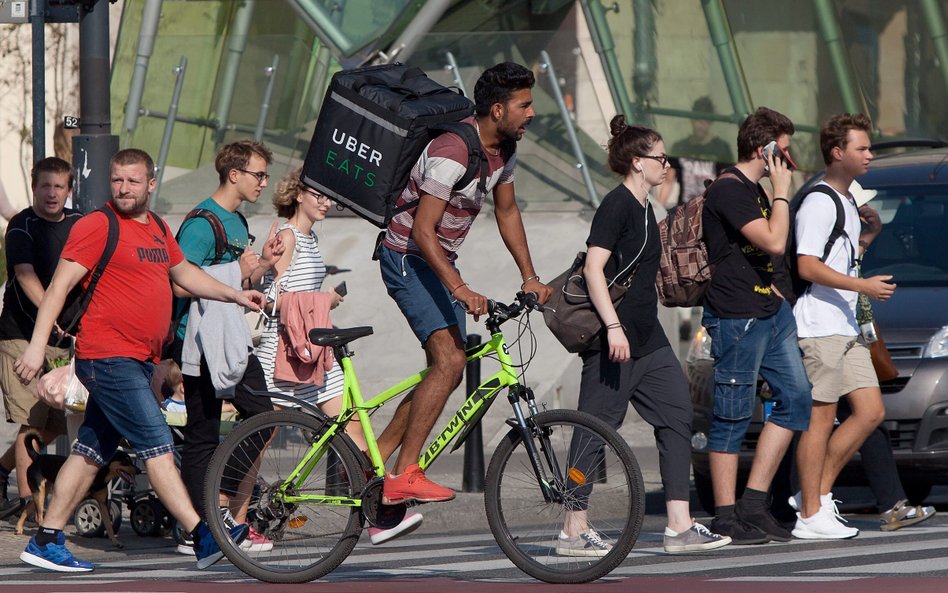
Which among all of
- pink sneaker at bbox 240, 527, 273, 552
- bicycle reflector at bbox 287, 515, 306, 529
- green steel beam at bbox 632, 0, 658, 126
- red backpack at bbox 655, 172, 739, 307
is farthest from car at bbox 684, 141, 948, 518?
green steel beam at bbox 632, 0, 658, 126

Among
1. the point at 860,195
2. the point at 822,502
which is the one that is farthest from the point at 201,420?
the point at 860,195

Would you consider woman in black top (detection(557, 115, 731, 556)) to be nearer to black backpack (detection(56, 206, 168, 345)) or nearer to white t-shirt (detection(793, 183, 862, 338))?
white t-shirt (detection(793, 183, 862, 338))

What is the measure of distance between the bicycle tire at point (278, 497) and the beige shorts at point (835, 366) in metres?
2.88

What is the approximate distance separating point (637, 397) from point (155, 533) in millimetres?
2881

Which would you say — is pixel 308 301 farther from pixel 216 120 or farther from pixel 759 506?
pixel 216 120

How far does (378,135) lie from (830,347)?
2.86 metres

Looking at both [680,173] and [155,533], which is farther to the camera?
[680,173]

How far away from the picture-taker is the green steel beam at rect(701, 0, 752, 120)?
19.3m

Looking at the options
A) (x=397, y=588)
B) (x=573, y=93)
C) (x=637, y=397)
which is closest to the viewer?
(x=397, y=588)

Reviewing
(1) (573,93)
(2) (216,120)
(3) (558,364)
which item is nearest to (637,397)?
(3) (558,364)

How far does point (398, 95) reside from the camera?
7.73 m

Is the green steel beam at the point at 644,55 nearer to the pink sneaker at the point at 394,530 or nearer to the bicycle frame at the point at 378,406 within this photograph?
the bicycle frame at the point at 378,406

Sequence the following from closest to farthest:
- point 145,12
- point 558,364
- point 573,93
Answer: point 558,364 → point 573,93 → point 145,12

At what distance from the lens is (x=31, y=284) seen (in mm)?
9305
